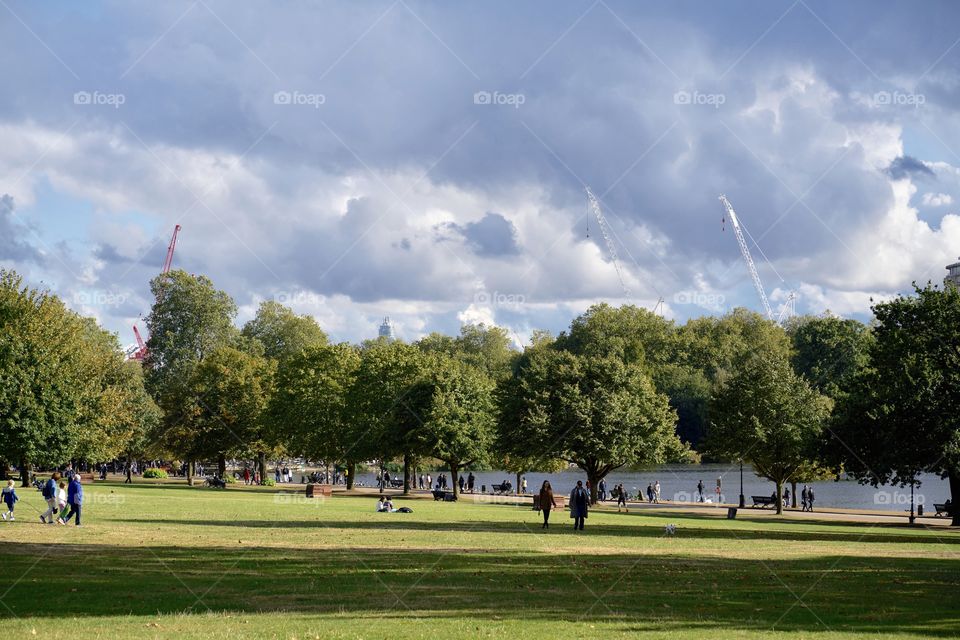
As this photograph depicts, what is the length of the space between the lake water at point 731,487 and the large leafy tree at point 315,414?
2554 centimetres

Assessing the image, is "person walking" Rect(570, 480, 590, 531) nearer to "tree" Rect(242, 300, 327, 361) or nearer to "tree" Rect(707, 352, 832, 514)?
"tree" Rect(707, 352, 832, 514)

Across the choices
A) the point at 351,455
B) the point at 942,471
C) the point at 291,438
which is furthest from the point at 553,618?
the point at 291,438

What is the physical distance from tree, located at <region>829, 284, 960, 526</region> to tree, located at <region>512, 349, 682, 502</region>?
15479 mm

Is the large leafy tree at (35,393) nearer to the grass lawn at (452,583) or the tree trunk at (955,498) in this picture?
the grass lawn at (452,583)

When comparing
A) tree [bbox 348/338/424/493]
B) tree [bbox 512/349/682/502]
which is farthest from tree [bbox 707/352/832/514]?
tree [bbox 348/338/424/493]

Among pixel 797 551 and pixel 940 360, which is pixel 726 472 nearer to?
pixel 940 360

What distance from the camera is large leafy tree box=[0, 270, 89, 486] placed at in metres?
65.2

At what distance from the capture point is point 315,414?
89.4 metres

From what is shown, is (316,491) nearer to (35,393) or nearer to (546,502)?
(35,393)

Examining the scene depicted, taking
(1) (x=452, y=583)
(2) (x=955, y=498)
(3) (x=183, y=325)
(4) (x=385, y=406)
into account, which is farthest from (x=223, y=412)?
(1) (x=452, y=583)

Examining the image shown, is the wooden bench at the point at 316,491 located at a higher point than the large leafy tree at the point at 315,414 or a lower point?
lower

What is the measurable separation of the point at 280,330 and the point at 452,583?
13274 cm

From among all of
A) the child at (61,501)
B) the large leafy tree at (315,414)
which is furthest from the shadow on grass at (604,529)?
the large leafy tree at (315,414)

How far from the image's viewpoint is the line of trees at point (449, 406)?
5022 cm
